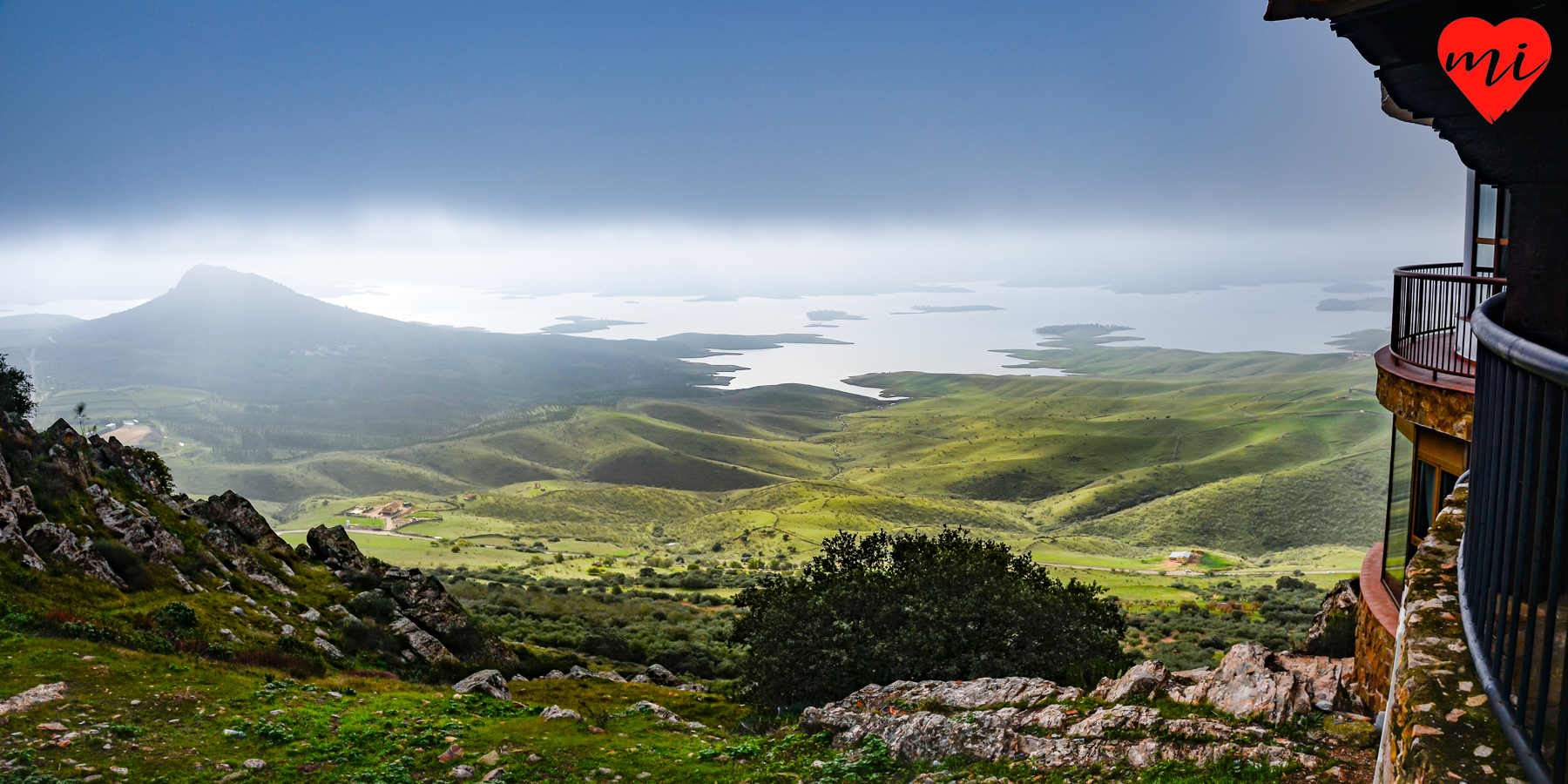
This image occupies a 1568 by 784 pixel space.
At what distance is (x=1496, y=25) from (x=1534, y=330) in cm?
202

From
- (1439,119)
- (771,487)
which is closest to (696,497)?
(771,487)

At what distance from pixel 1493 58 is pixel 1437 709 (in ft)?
14.1

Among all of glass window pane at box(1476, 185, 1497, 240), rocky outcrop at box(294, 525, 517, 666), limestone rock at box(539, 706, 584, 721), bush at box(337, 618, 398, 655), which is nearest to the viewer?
glass window pane at box(1476, 185, 1497, 240)

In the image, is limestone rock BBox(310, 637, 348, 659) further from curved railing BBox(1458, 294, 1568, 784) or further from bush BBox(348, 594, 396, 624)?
curved railing BBox(1458, 294, 1568, 784)

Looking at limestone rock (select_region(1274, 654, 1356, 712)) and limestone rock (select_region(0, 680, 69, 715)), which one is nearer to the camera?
limestone rock (select_region(1274, 654, 1356, 712))

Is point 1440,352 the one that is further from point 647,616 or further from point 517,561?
point 517,561

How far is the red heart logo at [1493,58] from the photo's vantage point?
4.92 meters

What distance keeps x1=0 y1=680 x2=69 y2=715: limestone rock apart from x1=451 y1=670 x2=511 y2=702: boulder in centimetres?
592

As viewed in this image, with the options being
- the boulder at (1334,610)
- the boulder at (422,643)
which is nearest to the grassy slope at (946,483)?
the boulder at (422,643)

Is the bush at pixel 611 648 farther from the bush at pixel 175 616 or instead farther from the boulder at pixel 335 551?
the bush at pixel 175 616

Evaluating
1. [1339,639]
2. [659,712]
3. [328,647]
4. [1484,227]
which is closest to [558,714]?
[659,712]

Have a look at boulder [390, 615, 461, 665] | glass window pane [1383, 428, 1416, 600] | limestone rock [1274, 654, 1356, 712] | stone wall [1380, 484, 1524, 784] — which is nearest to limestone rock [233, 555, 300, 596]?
boulder [390, 615, 461, 665]

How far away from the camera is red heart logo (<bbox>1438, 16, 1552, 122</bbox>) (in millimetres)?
4922

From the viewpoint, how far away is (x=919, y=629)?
16547 millimetres
